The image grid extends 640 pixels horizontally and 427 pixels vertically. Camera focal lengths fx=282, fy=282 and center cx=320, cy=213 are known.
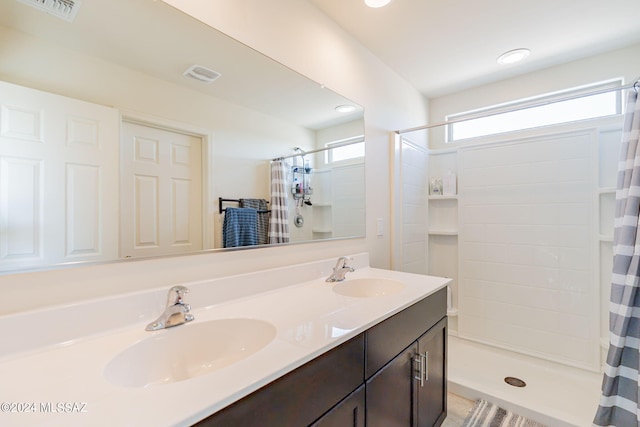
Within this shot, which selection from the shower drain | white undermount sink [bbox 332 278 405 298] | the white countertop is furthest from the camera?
the shower drain

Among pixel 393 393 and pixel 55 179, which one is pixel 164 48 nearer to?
pixel 55 179

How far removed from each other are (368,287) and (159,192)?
3.71ft

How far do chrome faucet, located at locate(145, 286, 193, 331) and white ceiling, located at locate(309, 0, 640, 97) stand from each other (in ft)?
5.29

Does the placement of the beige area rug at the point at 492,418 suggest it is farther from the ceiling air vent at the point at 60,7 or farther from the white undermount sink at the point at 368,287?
the ceiling air vent at the point at 60,7

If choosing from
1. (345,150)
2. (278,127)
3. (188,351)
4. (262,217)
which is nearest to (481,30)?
(345,150)

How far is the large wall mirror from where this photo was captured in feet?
2.49

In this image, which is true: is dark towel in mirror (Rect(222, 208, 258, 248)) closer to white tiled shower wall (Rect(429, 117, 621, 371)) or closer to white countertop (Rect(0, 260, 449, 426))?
white countertop (Rect(0, 260, 449, 426))

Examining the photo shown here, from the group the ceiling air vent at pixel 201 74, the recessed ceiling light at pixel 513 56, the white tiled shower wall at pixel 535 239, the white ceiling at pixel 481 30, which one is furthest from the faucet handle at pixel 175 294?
the recessed ceiling light at pixel 513 56

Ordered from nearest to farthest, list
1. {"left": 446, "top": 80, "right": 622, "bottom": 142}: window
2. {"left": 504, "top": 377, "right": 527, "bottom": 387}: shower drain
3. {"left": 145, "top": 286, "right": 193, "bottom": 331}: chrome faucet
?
1. {"left": 145, "top": 286, "right": 193, "bottom": 331}: chrome faucet
2. {"left": 504, "top": 377, "right": 527, "bottom": 387}: shower drain
3. {"left": 446, "top": 80, "right": 622, "bottom": 142}: window

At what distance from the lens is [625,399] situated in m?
1.33

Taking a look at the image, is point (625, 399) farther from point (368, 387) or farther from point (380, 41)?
point (380, 41)

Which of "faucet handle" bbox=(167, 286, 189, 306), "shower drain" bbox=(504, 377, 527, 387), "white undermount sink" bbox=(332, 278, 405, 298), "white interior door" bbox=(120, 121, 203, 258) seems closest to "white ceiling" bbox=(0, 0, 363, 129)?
"white interior door" bbox=(120, 121, 203, 258)

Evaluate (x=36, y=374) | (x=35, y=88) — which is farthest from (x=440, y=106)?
(x=36, y=374)

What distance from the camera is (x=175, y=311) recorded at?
891 mm
